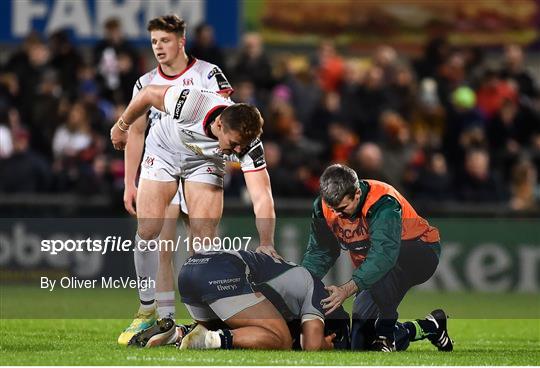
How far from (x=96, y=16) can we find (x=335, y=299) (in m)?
13.4

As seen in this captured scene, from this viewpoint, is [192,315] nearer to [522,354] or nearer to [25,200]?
[522,354]

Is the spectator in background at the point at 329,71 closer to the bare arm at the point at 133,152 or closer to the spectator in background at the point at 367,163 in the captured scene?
the spectator in background at the point at 367,163

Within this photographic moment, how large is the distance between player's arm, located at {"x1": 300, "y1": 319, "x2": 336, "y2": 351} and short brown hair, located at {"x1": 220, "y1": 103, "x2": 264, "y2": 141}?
4.60ft

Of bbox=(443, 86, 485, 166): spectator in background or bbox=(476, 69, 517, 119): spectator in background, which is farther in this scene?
bbox=(476, 69, 517, 119): spectator in background

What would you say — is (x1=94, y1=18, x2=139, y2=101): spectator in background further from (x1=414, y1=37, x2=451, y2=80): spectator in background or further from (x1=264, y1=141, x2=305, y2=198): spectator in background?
(x1=414, y1=37, x2=451, y2=80): spectator in background

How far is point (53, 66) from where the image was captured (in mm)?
19688

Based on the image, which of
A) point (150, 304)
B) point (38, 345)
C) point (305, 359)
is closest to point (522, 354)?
point (305, 359)

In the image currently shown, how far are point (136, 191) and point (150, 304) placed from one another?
0.92 m

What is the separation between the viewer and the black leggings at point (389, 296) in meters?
10.6

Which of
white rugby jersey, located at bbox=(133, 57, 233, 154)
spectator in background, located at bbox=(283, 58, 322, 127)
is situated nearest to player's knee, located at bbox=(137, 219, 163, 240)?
white rugby jersey, located at bbox=(133, 57, 233, 154)

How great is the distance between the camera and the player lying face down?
1019cm

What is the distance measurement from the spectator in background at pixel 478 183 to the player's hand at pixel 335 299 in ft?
28.3

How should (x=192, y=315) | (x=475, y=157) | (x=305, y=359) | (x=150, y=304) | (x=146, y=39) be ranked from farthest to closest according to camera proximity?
(x=146, y=39) < (x=475, y=157) < (x=150, y=304) < (x=192, y=315) < (x=305, y=359)

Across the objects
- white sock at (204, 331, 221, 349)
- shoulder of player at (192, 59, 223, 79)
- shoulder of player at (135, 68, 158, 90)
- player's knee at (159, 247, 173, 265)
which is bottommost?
white sock at (204, 331, 221, 349)
